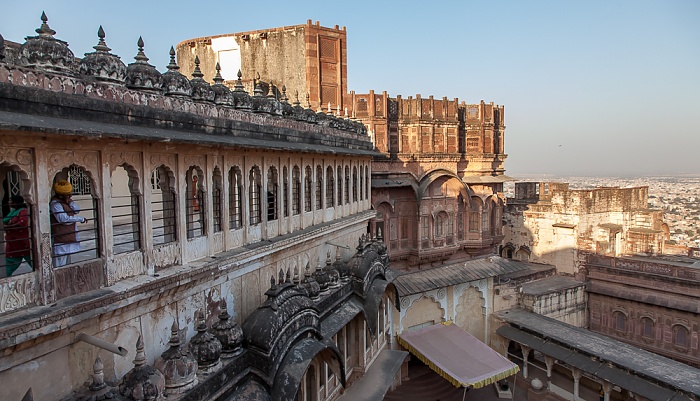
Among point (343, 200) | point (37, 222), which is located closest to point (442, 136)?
point (343, 200)

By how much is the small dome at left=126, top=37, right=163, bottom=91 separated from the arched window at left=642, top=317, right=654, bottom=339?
24330 millimetres

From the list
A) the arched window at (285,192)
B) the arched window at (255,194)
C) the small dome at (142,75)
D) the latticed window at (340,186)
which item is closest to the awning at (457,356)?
the latticed window at (340,186)

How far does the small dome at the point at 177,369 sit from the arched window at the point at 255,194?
3.57m

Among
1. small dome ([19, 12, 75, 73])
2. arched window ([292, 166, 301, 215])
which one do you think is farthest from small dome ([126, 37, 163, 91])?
arched window ([292, 166, 301, 215])

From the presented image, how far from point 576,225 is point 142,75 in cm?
2777

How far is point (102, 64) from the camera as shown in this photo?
6.02 m

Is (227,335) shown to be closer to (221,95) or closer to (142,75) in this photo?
(142,75)

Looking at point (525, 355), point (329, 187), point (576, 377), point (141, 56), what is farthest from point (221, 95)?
point (525, 355)

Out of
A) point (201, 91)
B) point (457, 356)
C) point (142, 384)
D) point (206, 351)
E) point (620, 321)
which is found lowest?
point (620, 321)

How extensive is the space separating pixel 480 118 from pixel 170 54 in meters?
20.6

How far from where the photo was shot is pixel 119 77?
6.19 meters

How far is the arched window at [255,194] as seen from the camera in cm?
950

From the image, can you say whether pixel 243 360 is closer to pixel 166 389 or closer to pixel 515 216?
pixel 166 389

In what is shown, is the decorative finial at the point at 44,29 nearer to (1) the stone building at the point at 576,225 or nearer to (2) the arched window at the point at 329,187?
(2) the arched window at the point at 329,187
